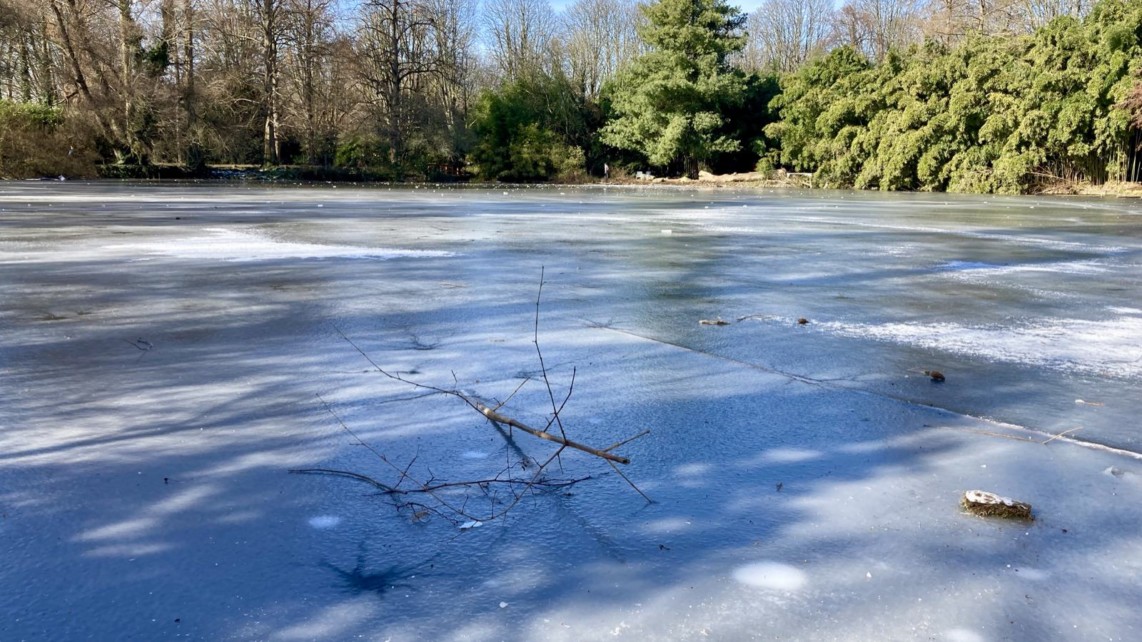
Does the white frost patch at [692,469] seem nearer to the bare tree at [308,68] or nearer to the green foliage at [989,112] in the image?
the green foliage at [989,112]

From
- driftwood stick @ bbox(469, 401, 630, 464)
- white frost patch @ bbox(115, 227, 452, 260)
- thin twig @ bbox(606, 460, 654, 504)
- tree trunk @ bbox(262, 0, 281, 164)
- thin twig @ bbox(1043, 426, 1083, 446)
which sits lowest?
thin twig @ bbox(606, 460, 654, 504)

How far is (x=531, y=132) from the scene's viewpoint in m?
37.3

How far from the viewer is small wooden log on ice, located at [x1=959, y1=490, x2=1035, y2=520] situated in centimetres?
218

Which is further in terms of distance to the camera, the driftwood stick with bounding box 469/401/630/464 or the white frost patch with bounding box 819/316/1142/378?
the white frost patch with bounding box 819/316/1142/378

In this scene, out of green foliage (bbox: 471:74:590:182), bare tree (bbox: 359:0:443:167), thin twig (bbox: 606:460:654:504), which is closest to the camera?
thin twig (bbox: 606:460:654:504)

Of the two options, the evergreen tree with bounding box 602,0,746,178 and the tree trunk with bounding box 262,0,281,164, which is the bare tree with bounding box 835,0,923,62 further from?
the tree trunk with bounding box 262,0,281,164

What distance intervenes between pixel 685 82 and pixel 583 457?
114 ft

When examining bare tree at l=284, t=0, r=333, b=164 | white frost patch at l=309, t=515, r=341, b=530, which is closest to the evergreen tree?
bare tree at l=284, t=0, r=333, b=164

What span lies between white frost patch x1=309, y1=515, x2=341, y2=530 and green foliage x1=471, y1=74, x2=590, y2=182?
35.9m

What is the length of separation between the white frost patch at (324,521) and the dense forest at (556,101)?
979 inches

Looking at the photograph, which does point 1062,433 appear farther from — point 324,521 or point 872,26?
point 872,26

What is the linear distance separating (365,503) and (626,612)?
2.95ft

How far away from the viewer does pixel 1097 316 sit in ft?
16.3

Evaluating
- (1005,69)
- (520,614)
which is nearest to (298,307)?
(520,614)
